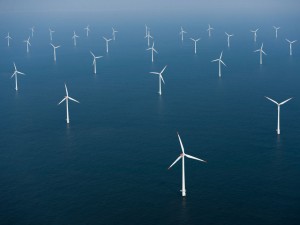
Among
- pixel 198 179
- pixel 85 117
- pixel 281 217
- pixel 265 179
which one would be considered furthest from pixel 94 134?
pixel 281 217

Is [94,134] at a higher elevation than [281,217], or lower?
higher

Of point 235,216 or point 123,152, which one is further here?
point 123,152

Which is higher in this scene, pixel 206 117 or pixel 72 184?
pixel 206 117

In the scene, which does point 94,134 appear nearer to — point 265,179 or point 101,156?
point 101,156

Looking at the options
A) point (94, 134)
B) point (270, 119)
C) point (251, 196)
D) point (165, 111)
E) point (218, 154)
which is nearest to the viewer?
point (251, 196)

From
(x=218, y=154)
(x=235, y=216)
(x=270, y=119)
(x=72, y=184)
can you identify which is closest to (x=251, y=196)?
(x=235, y=216)

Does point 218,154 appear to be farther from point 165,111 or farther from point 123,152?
point 165,111

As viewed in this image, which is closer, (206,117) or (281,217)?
(281,217)

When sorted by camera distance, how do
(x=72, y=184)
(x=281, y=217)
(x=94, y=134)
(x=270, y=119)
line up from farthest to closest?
1. (x=270, y=119)
2. (x=94, y=134)
3. (x=72, y=184)
4. (x=281, y=217)

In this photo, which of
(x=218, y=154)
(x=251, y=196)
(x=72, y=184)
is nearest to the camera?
(x=251, y=196)
